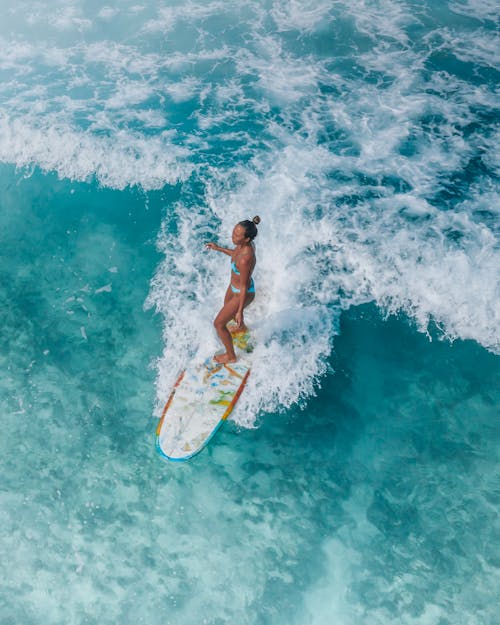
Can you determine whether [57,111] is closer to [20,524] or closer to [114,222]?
[114,222]

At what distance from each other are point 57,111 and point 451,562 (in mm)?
13418

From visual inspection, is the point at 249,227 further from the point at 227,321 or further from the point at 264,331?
the point at 264,331

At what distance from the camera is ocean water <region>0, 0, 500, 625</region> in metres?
5.39

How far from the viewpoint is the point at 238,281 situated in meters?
6.09

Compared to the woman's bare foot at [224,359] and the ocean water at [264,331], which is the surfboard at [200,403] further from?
the ocean water at [264,331]

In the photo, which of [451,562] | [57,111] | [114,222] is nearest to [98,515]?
[451,562]

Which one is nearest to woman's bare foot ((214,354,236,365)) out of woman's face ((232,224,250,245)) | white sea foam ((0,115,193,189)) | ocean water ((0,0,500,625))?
ocean water ((0,0,500,625))

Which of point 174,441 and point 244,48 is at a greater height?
point 244,48

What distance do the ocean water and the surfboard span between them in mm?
209

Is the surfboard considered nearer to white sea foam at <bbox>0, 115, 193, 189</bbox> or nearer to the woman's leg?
the woman's leg

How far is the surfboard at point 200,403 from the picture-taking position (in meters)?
6.16

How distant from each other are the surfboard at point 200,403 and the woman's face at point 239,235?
82.8 inches

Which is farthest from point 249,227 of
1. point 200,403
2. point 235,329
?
point 200,403

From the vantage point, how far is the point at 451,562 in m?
5.36
